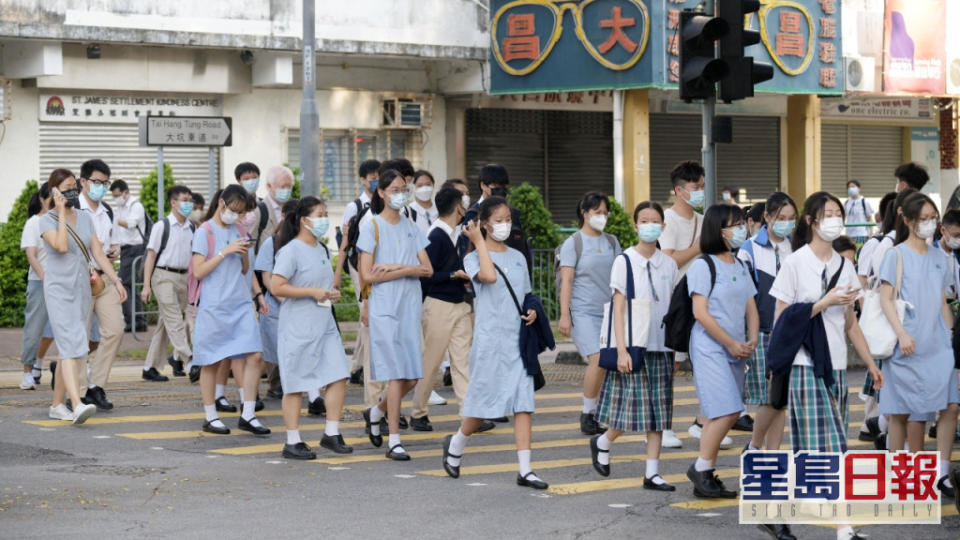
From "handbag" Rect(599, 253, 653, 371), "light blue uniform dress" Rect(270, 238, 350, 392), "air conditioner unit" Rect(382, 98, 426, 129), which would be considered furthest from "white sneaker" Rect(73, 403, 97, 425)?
"air conditioner unit" Rect(382, 98, 426, 129)

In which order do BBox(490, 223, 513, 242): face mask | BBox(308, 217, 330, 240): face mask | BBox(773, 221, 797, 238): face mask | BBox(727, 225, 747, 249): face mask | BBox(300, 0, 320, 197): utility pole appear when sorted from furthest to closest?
1. BBox(300, 0, 320, 197): utility pole
2. BBox(308, 217, 330, 240): face mask
3. BBox(773, 221, 797, 238): face mask
4. BBox(490, 223, 513, 242): face mask
5. BBox(727, 225, 747, 249): face mask

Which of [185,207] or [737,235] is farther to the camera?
[185,207]

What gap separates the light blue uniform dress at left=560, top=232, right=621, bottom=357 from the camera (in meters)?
12.2

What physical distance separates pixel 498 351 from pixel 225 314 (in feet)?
9.74

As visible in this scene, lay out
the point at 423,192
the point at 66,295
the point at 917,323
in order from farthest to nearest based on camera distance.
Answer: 1. the point at 423,192
2. the point at 66,295
3. the point at 917,323

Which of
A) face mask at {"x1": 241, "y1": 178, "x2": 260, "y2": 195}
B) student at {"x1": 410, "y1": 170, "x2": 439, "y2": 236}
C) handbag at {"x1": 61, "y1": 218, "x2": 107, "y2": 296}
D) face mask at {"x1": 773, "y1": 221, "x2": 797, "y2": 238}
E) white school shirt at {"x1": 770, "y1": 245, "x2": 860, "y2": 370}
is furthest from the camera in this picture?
face mask at {"x1": 241, "y1": 178, "x2": 260, "y2": 195}

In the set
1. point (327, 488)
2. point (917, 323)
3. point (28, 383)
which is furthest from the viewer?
point (28, 383)

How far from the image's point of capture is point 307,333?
1127 centimetres

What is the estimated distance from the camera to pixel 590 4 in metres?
27.1

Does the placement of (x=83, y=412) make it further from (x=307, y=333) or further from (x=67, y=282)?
(x=307, y=333)

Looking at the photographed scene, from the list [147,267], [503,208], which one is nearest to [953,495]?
[503,208]

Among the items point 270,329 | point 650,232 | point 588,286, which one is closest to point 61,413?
point 270,329

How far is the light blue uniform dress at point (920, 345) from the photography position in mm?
9398

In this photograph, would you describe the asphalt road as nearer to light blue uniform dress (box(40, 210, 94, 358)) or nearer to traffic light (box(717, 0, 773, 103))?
light blue uniform dress (box(40, 210, 94, 358))
